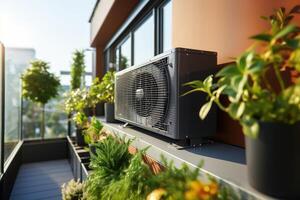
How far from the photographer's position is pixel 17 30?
14.6ft

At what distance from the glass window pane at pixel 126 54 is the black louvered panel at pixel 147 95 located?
162 centimetres

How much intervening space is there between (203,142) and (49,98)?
13.3 ft

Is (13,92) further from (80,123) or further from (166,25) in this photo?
(166,25)

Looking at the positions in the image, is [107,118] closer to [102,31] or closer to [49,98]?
[102,31]

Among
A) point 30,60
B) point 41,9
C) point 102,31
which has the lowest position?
point 30,60

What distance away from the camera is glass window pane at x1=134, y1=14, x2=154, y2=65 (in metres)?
2.70

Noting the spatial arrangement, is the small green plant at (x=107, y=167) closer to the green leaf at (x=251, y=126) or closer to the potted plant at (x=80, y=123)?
the green leaf at (x=251, y=126)

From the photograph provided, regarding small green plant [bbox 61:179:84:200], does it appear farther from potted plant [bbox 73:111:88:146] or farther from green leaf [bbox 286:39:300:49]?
green leaf [bbox 286:39:300:49]

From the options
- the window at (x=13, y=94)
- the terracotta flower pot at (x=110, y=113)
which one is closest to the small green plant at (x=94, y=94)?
the terracotta flower pot at (x=110, y=113)

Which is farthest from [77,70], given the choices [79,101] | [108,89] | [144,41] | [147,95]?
[147,95]

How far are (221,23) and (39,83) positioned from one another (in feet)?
13.2

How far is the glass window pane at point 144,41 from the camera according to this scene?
2703 mm

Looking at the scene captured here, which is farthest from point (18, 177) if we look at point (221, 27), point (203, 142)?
point (221, 27)

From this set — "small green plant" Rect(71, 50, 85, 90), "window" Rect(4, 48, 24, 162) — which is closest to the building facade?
"window" Rect(4, 48, 24, 162)
